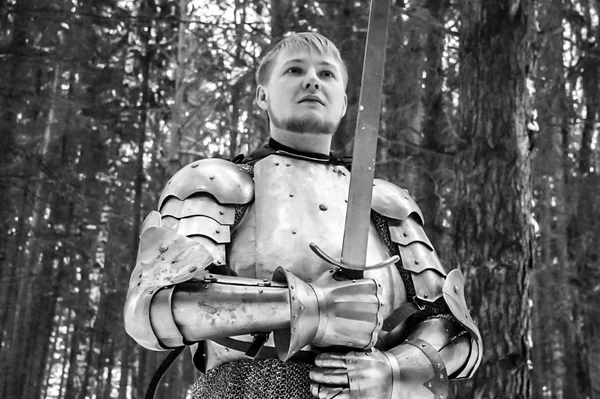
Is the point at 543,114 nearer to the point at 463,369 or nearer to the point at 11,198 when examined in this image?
the point at 11,198

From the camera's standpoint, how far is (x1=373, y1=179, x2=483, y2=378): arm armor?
2559mm

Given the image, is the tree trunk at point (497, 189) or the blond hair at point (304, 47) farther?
the tree trunk at point (497, 189)

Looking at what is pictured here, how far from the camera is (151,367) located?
10578 mm

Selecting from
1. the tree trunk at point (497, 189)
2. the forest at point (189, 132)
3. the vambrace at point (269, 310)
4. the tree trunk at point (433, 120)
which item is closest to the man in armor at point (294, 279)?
the vambrace at point (269, 310)

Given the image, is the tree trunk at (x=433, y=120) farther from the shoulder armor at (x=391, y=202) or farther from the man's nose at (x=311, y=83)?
the man's nose at (x=311, y=83)

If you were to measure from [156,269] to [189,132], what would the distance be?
9.79 m

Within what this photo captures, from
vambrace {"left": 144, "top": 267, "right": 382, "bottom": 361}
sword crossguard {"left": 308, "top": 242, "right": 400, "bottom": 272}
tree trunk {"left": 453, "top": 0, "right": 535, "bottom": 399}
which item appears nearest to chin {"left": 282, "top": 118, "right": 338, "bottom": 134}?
sword crossguard {"left": 308, "top": 242, "right": 400, "bottom": 272}

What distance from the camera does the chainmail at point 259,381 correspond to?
241 centimetres

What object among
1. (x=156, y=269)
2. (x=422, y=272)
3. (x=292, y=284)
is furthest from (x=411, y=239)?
(x=156, y=269)

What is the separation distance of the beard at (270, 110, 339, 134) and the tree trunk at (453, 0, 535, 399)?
2.12m

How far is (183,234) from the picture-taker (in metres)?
2.44

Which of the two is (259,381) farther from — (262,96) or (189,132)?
(189,132)

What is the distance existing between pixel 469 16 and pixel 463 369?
10.4ft

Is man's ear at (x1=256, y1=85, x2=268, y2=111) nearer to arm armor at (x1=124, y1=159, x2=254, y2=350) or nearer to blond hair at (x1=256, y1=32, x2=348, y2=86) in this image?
blond hair at (x1=256, y1=32, x2=348, y2=86)
